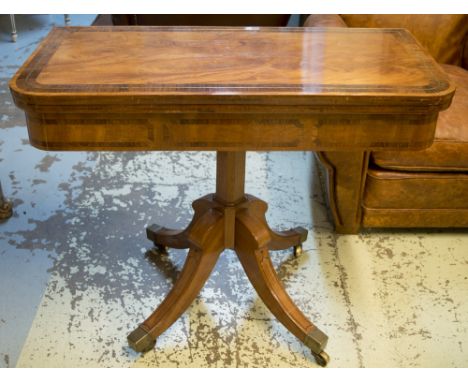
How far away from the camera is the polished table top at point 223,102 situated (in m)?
1.18

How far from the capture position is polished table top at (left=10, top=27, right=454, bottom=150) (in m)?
1.18

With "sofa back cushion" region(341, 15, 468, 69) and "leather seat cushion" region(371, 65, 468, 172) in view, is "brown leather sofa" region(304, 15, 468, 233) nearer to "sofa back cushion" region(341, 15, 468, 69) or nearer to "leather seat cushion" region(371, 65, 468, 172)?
"leather seat cushion" region(371, 65, 468, 172)

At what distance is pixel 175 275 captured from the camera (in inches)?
75.2

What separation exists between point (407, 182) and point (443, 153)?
151 millimetres

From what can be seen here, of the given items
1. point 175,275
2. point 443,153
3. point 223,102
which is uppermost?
point 223,102

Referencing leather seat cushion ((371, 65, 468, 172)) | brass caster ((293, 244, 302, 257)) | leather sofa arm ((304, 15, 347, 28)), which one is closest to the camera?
leather seat cushion ((371, 65, 468, 172))

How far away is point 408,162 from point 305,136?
79 centimetres

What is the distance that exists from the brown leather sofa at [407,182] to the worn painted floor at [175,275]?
0.33 ft

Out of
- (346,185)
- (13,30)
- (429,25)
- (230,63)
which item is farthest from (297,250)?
(13,30)

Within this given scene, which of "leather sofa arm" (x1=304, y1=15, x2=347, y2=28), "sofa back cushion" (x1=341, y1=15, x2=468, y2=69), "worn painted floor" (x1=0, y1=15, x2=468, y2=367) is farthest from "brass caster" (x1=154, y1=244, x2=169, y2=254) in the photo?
"sofa back cushion" (x1=341, y1=15, x2=468, y2=69)

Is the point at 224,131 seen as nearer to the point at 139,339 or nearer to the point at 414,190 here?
the point at 139,339

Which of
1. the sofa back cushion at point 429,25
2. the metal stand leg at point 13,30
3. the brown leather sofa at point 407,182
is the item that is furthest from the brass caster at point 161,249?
the metal stand leg at point 13,30

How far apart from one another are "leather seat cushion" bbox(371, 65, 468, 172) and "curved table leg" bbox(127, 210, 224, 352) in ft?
2.10

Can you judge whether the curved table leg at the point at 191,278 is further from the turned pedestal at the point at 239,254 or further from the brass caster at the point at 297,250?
the brass caster at the point at 297,250
